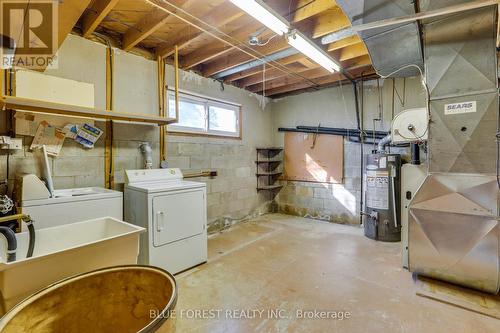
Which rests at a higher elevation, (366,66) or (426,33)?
(366,66)

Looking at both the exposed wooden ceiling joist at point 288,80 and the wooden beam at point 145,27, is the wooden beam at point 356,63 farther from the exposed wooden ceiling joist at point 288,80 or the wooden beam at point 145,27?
the wooden beam at point 145,27

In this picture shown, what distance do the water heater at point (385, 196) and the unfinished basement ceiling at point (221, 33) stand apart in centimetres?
145

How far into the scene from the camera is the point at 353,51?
10.7 feet

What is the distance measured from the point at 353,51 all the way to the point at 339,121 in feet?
4.87

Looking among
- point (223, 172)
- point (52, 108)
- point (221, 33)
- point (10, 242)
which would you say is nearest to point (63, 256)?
point (10, 242)

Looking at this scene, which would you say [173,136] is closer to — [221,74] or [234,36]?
[221,74]

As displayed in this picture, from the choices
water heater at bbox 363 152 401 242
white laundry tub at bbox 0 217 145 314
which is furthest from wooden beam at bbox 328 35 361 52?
white laundry tub at bbox 0 217 145 314

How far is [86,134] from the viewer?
2629 mm

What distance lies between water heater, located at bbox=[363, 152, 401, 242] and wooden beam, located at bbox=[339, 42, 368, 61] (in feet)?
4.74

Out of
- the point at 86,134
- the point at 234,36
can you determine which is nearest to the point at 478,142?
the point at 234,36

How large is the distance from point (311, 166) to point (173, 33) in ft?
10.8

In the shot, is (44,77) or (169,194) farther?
(169,194)

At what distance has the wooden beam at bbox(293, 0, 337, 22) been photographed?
2.20 metres

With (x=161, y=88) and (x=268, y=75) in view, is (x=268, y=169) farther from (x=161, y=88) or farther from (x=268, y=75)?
(x=161, y=88)
